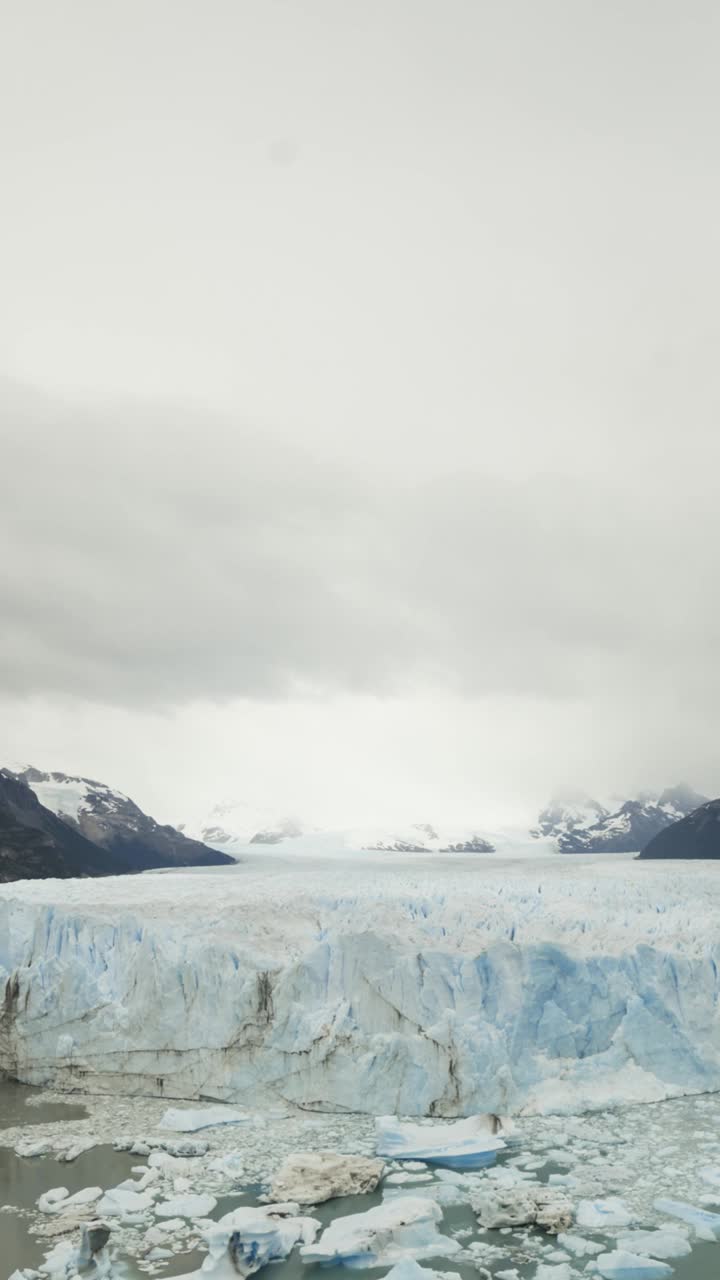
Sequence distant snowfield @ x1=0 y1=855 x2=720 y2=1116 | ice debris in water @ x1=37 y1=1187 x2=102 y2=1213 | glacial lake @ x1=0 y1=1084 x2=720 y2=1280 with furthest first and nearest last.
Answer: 1. distant snowfield @ x1=0 y1=855 x2=720 y2=1116
2. ice debris in water @ x1=37 y1=1187 x2=102 y2=1213
3. glacial lake @ x1=0 y1=1084 x2=720 y2=1280

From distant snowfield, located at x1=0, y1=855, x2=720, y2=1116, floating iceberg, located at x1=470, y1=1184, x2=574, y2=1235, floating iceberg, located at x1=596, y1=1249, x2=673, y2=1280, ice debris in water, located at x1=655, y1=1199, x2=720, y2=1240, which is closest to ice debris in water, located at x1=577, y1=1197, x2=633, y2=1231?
floating iceberg, located at x1=470, y1=1184, x2=574, y2=1235

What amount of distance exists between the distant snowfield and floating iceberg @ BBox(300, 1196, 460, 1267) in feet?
14.3

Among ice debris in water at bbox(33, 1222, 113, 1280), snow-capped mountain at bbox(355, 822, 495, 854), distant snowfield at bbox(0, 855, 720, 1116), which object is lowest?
ice debris in water at bbox(33, 1222, 113, 1280)

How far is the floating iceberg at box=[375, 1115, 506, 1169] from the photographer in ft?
42.2

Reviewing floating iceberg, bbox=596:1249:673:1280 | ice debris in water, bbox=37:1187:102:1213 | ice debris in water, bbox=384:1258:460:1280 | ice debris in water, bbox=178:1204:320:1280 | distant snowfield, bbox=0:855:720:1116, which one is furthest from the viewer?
distant snowfield, bbox=0:855:720:1116

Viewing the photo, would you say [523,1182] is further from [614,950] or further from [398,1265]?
[614,950]

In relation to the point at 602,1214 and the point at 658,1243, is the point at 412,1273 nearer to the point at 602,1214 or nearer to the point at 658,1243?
the point at 602,1214

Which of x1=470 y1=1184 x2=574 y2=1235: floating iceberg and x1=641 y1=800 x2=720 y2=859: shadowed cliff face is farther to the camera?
x1=641 y1=800 x2=720 y2=859: shadowed cliff face

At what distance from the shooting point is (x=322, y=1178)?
466 inches

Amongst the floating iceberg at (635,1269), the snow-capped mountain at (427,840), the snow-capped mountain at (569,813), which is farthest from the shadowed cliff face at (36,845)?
the snow-capped mountain at (569,813)

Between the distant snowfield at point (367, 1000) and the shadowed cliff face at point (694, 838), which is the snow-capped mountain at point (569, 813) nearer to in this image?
the shadowed cliff face at point (694, 838)

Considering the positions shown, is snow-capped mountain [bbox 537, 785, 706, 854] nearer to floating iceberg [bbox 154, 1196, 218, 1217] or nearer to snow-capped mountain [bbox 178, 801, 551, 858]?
snow-capped mountain [bbox 178, 801, 551, 858]

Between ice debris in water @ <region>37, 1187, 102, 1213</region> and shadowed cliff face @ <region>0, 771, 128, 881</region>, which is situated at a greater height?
shadowed cliff face @ <region>0, 771, 128, 881</region>

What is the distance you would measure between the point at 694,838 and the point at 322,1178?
5668 cm
